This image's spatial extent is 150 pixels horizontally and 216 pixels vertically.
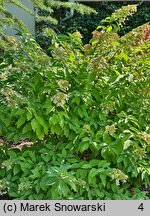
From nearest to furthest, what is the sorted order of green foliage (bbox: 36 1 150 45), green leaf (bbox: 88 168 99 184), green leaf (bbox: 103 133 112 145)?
green leaf (bbox: 88 168 99 184), green leaf (bbox: 103 133 112 145), green foliage (bbox: 36 1 150 45)

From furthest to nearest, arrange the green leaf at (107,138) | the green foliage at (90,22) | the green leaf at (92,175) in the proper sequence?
the green foliage at (90,22), the green leaf at (107,138), the green leaf at (92,175)

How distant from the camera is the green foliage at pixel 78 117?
237 centimetres

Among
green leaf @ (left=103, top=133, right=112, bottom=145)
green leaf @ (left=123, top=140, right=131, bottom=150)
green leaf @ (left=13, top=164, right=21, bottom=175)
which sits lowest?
green leaf @ (left=13, top=164, right=21, bottom=175)

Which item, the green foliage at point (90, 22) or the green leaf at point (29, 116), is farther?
the green foliage at point (90, 22)

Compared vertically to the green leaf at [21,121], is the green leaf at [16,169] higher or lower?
lower

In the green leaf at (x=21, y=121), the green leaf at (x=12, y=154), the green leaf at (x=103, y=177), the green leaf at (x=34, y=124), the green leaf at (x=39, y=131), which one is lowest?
the green leaf at (x=103, y=177)

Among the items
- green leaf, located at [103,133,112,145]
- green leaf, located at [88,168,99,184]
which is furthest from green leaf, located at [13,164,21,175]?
green leaf, located at [103,133,112,145]

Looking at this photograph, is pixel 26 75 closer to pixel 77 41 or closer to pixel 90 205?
pixel 77 41

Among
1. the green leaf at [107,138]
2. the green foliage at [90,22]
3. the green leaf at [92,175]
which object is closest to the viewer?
the green leaf at [92,175]

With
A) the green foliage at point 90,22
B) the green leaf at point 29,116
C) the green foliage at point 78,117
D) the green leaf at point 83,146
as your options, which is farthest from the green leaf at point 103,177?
the green foliage at point 90,22

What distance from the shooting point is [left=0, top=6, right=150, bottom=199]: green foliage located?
2371 mm

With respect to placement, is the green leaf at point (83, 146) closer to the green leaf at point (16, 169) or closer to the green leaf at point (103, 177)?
the green leaf at point (103, 177)

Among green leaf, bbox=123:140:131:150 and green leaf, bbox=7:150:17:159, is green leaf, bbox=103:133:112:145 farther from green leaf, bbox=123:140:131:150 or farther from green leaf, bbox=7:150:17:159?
green leaf, bbox=7:150:17:159

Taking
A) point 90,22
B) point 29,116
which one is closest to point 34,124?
point 29,116
